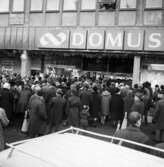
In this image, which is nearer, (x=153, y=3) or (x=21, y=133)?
(x=21, y=133)

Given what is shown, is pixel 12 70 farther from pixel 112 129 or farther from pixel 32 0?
pixel 112 129

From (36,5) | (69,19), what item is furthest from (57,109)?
(36,5)

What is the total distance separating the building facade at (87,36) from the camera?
62.3 ft

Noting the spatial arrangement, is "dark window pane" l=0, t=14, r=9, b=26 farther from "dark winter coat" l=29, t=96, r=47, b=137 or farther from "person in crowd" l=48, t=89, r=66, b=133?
"dark winter coat" l=29, t=96, r=47, b=137

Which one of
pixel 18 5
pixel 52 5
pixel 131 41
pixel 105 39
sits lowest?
pixel 131 41

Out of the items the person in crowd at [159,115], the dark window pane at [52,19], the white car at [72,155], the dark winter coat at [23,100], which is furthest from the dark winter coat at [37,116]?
the dark window pane at [52,19]

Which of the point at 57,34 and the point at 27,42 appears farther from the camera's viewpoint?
the point at 27,42

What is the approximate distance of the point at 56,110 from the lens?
934 centimetres

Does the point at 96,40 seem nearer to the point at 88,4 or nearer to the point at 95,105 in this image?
the point at 88,4

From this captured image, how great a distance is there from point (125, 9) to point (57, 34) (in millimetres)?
5023

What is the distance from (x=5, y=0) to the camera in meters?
24.2

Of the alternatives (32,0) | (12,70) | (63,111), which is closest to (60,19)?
(32,0)

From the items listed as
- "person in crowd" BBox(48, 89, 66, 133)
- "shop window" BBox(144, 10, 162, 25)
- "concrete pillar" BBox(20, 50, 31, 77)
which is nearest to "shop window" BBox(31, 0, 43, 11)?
"concrete pillar" BBox(20, 50, 31, 77)

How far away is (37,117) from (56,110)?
109 centimetres
